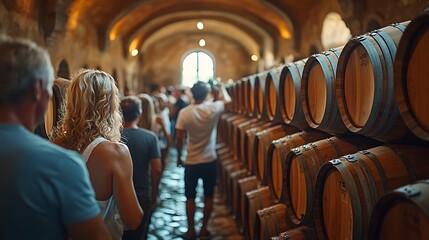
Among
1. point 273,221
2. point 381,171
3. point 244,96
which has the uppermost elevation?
point 244,96

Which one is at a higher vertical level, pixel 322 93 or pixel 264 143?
pixel 322 93

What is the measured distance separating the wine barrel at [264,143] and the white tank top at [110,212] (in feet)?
6.97

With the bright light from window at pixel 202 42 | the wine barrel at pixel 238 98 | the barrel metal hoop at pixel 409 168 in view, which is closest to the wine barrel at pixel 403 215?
the barrel metal hoop at pixel 409 168

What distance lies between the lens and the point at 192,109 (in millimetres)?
5047

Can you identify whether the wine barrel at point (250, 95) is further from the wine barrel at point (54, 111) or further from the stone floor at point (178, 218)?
the wine barrel at point (54, 111)

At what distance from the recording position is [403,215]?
1652 mm

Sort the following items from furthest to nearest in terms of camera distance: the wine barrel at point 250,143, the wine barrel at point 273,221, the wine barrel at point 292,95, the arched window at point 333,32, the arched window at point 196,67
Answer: the arched window at point 196,67, the arched window at point 333,32, the wine barrel at point 250,143, the wine barrel at point 292,95, the wine barrel at point 273,221

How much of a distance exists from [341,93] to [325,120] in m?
0.34

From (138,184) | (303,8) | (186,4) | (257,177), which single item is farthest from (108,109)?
(186,4)

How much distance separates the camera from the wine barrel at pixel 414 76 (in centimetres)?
181

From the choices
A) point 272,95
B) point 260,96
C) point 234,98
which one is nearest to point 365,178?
point 272,95

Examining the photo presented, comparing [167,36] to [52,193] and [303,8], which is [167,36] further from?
[52,193]

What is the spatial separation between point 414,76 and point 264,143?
2402 mm

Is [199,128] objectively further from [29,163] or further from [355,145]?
[29,163]
